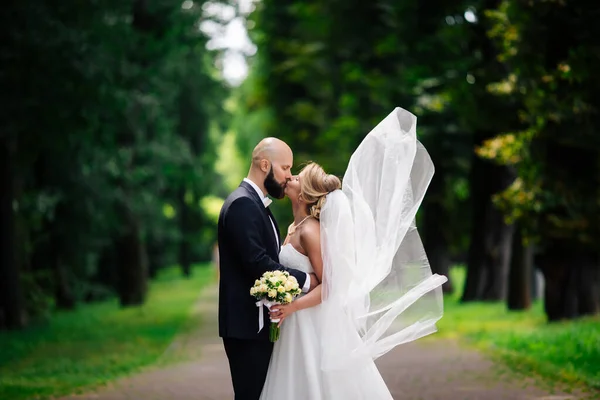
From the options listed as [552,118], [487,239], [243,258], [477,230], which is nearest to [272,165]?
[243,258]

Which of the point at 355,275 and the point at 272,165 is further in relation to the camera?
the point at 355,275

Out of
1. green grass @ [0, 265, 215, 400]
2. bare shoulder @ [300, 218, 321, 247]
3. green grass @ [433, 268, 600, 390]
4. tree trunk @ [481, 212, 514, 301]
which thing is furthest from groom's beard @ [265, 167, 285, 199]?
tree trunk @ [481, 212, 514, 301]

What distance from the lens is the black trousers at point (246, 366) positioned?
7.00m

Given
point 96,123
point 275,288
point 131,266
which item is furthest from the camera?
point 131,266

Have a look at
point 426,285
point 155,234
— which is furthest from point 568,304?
point 155,234

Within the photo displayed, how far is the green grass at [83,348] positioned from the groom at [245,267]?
5.22 metres

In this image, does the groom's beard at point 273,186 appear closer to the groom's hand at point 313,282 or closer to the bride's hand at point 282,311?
the groom's hand at point 313,282

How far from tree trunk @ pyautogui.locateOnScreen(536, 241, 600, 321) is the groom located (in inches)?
477

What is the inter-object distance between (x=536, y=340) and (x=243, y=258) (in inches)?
362

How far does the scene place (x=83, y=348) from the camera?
17.8 metres

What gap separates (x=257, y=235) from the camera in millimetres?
6832

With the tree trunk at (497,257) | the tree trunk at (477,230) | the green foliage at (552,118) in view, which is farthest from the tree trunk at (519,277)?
the green foliage at (552,118)

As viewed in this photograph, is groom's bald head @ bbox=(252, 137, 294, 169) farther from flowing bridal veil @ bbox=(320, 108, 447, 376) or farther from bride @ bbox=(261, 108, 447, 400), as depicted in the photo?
flowing bridal veil @ bbox=(320, 108, 447, 376)

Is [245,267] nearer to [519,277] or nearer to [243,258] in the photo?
[243,258]
